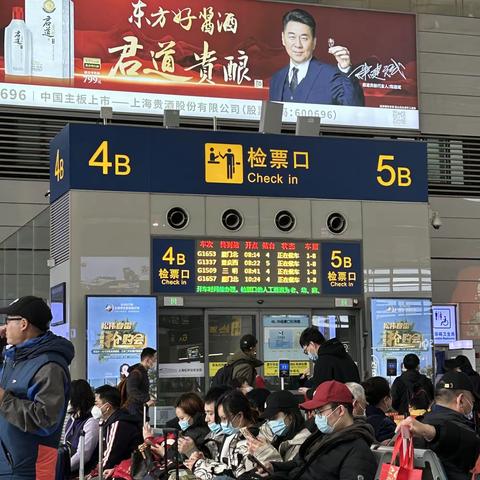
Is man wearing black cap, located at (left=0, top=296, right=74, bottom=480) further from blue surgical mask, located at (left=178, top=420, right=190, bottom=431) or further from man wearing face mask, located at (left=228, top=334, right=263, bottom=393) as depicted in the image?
man wearing face mask, located at (left=228, top=334, right=263, bottom=393)

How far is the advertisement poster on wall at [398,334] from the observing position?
47.3 ft

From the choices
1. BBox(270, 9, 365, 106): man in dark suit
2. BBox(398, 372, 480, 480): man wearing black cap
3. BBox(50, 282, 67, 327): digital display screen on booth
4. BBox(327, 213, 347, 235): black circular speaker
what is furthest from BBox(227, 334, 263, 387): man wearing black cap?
BBox(270, 9, 365, 106): man in dark suit

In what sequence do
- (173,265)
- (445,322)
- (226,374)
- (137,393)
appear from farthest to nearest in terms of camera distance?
1. (445,322)
2. (173,265)
3. (226,374)
4. (137,393)

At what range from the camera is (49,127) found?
19953mm

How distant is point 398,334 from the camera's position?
14602mm

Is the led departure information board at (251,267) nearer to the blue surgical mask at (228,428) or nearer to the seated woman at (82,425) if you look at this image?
the seated woman at (82,425)

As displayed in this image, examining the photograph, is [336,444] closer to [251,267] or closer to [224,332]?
[224,332]

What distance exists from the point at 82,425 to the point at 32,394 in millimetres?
3573

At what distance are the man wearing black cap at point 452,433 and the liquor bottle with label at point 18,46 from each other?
606 inches

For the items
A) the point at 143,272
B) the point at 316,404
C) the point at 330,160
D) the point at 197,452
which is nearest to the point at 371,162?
the point at 330,160

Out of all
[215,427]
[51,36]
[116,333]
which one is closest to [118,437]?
[215,427]

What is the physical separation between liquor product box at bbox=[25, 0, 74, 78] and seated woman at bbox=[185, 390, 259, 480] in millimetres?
13528

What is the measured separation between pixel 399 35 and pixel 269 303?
1024 centimetres

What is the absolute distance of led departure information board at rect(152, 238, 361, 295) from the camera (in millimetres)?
13750
